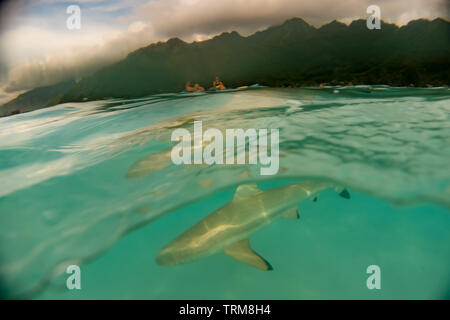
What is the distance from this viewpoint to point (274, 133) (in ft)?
24.6

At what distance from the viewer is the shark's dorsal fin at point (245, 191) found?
15.8 ft

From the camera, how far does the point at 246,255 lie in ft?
12.6

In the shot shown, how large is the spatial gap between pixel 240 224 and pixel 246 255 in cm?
57

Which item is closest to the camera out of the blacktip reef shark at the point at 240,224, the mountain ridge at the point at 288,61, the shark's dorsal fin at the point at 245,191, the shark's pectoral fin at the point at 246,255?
the shark's pectoral fin at the point at 246,255

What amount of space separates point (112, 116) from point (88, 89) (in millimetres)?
12306
